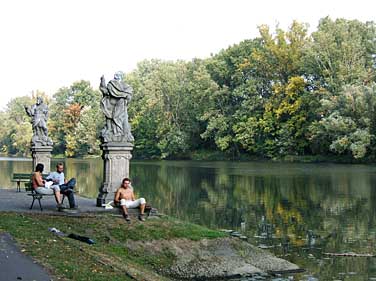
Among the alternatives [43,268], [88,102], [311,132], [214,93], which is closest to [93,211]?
[43,268]

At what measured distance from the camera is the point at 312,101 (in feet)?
193

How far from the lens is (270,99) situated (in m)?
63.9

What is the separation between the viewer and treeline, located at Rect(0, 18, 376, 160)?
52.6 m

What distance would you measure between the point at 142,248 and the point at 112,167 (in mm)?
4359

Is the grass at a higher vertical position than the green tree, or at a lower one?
lower

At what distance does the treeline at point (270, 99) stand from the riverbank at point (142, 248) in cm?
3990

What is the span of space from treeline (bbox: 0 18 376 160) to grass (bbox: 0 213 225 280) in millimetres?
40118

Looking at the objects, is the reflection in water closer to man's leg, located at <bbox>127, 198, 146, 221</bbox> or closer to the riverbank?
the riverbank

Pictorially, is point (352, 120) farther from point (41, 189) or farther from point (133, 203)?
point (41, 189)

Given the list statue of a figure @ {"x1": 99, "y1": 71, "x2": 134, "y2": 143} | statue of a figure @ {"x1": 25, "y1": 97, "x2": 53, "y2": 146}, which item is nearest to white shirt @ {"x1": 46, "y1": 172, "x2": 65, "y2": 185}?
statue of a figure @ {"x1": 99, "y1": 71, "x2": 134, "y2": 143}

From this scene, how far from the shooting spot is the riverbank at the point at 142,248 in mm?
9609

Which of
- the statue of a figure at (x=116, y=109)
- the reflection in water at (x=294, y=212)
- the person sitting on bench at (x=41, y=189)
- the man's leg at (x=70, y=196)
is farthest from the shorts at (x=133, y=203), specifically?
the reflection in water at (x=294, y=212)

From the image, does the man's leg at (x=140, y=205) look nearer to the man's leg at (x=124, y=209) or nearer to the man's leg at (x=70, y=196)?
the man's leg at (x=124, y=209)

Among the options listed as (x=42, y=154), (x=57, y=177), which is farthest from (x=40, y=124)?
(x=57, y=177)
